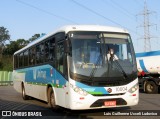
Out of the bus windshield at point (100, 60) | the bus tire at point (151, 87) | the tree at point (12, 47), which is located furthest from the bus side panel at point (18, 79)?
the tree at point (12, 47)

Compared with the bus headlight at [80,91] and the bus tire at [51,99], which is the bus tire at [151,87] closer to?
the bus tire at [51,99]

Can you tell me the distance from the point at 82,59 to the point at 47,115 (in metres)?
2.52

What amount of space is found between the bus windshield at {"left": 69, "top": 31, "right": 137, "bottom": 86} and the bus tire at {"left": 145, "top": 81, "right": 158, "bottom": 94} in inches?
487

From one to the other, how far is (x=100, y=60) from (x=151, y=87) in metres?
13.7

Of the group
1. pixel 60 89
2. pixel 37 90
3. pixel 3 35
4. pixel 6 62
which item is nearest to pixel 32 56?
pixel 37 90

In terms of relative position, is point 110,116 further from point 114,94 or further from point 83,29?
point 83,29

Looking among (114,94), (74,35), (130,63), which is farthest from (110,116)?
(74,35)

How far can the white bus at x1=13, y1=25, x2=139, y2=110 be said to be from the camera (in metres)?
10.4

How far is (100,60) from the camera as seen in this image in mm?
10648

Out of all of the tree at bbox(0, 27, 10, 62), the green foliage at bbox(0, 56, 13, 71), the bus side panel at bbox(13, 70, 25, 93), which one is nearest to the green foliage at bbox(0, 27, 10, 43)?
the tree at bbox(0, 27, 10, 62)

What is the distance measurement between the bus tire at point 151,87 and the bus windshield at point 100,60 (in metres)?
12.4

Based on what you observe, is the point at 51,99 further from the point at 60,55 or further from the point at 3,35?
the point at 3,35

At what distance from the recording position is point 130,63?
1112 cm

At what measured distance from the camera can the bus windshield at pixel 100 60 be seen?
10.5 meters
